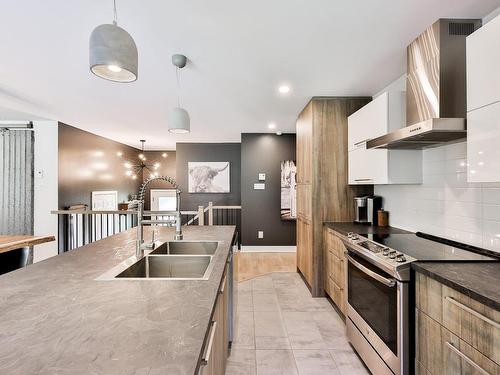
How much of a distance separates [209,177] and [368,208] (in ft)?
13.9

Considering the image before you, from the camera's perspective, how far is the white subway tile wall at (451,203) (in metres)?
1.75

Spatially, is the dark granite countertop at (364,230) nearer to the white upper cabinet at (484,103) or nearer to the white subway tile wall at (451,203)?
the white subway tile wall at (451,203)

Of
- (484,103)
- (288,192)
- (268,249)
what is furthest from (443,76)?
(268,249)

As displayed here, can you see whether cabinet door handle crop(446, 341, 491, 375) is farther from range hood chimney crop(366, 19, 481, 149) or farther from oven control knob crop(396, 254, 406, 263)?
range hood chimney crop(366, 19, 481, 149)

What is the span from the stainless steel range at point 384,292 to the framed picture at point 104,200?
497cm

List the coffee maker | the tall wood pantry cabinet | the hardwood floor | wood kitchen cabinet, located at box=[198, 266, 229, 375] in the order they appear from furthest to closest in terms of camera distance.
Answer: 1. the hardwood floor
2. the tall wood pantry cabinet
3. the coffee maker
4. wood kitchen cabinet, located at box=[198, 266, 229, 375]

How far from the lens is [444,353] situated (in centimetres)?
128

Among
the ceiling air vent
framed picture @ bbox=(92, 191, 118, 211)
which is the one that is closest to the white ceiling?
the ceiling air vent

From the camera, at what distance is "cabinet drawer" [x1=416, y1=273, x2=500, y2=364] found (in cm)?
104

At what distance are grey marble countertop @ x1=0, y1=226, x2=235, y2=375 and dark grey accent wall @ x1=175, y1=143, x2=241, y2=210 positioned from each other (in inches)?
205

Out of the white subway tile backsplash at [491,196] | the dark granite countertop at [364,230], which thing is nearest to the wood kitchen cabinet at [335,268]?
the dark granite countertop at [364,230]

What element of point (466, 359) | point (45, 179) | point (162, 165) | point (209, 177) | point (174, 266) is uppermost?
point (162, 165)

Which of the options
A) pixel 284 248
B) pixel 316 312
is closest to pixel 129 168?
pixel 284 248

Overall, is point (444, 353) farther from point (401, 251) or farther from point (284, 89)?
point (284, 89)
